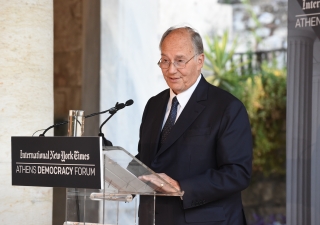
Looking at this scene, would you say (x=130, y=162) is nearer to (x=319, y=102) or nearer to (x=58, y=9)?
(x=319, y=102)

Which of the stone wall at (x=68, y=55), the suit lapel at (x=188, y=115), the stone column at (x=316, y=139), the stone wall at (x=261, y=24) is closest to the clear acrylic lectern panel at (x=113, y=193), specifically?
the suit lapel at (x=188, y=115)

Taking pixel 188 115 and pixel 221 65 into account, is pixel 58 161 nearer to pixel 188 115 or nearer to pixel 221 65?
pixel 188 115

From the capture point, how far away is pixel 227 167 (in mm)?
2518

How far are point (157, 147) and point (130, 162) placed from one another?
590mm

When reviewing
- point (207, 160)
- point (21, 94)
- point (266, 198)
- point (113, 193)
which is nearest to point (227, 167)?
point (207, 160)

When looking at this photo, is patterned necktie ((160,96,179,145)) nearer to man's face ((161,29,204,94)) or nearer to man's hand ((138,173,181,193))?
man's face ((161,29,204,94))

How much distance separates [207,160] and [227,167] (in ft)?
0.39

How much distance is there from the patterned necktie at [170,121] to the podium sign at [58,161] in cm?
67

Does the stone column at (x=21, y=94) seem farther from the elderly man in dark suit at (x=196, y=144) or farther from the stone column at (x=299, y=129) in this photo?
the stone column at (x=299, y=129)

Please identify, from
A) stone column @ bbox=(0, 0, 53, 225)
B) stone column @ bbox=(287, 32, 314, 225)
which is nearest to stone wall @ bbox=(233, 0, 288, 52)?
stone column @ bbox=(287, 32, 314, 225)

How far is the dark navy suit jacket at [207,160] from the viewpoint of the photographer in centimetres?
247

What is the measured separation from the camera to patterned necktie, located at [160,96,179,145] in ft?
8.98

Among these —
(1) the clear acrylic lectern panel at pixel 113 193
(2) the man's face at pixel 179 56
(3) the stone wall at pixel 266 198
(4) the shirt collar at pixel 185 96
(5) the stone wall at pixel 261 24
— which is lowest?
(3) the stone wall at pixel 266 198

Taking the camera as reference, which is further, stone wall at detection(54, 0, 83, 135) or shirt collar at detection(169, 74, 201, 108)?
stone wall at detection(54, 0, 83, 135)
